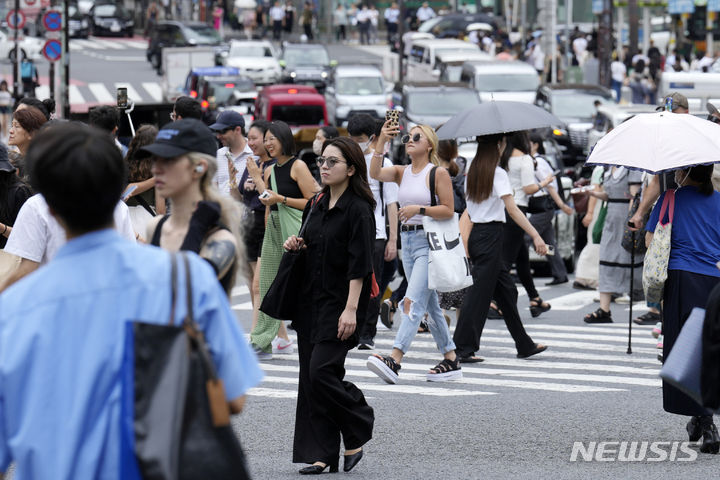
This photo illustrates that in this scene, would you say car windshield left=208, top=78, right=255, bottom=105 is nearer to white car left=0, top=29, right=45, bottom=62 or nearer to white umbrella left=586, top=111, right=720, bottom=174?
white car left=0, top=29, right=45, bottom=62

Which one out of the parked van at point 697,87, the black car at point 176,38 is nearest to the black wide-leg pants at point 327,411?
the parked van at point 697,87

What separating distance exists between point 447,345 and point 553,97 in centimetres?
2216

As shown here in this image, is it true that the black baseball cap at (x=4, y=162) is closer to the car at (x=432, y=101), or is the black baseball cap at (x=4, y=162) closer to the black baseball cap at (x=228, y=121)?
the black baseball cap at (x=228, y=121)

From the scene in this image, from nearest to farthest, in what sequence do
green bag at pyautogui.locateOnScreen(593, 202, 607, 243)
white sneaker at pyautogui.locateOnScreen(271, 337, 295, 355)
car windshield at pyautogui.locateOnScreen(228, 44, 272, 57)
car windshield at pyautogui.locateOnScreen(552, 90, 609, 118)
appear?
white sneaker at pyautogui.locateOnScreen(271, 337, 295, 355) → green bag at pyautogui.locateOnScreen(593, 202, 607, 243) → car windshield at pyautogui.locateOnScreen(552, 90, 609, 118) → car windshield at pyautogui.locateOnScreen(228, 44, 272, 57)

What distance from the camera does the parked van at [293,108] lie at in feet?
102

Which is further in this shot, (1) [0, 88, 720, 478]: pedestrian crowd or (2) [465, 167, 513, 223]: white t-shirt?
(2) [465, 167, 513, 223]: white t-shirt

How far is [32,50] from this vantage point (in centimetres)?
5441

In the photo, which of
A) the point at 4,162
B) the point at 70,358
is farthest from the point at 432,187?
the point at 70,358

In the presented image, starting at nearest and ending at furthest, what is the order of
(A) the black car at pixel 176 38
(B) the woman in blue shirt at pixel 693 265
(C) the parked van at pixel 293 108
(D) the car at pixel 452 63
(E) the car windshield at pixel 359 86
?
(B) the woman in blue shirt at pixel 693 265
(C) the parked van at pixel 293 108
(E) the car windshield at pixel 359 86
(D) the car at pixel 452 63
(A) the black car at pixel 176 38

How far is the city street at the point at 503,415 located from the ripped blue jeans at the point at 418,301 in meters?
0.33

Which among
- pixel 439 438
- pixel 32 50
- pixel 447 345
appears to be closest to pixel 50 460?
pixel 439 438

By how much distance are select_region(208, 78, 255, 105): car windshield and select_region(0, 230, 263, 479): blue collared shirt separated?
3178 cm

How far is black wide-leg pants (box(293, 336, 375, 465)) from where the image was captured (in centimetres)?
698

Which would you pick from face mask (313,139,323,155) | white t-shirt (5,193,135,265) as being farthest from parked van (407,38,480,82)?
white t-shirt (5,193,135,265)
